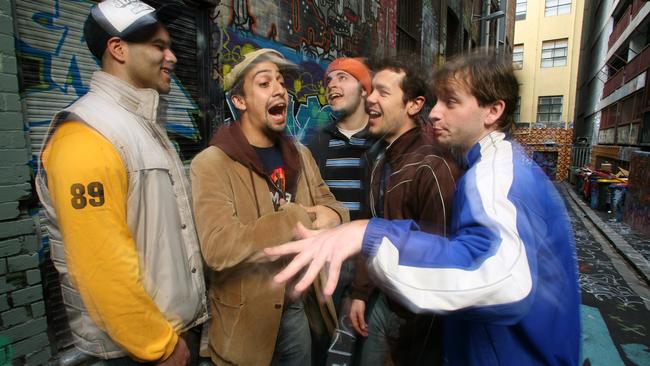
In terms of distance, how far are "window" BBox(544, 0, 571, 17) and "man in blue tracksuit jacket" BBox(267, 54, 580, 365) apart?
121 feet

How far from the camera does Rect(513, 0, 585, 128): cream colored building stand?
29.6 metres

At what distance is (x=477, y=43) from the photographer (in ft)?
56.2

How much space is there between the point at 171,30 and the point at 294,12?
227 centimetres

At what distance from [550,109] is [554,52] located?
17.1 feet

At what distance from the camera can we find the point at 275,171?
199 centimetres

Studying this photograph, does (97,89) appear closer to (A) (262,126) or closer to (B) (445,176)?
(A) (262,126)

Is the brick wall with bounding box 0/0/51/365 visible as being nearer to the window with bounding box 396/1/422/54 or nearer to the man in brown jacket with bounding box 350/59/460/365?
the man in brown jacket with bounding box 350/59/460/365

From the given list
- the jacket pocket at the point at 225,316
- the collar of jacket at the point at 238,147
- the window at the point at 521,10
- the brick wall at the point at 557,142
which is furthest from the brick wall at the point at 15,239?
the window at the point at 521,10

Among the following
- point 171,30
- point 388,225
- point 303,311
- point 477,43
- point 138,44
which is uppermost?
point 477,43

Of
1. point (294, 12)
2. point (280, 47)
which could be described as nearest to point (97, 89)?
point (280, 47)

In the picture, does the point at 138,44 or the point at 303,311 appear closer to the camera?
the point at 138,44

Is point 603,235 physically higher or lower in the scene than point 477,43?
lower

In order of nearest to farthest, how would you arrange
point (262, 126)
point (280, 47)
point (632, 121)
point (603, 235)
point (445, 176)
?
point (445, 176) → point (262, 126) → point (280, 47) → point (603, 235) → point (632, 121)

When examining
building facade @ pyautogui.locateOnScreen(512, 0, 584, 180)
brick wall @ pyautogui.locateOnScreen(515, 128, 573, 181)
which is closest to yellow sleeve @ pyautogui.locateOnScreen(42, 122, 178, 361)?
brick wall @ pyautogui.locateOnScreen(515, 128, 573, 181)
